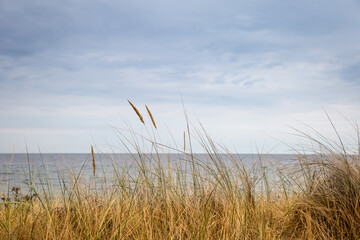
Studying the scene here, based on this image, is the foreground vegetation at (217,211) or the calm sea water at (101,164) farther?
the calm sea water at (101,164)

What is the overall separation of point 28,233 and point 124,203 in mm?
826

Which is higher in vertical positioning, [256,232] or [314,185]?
[314,185]

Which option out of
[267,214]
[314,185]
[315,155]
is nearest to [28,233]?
[267,214]

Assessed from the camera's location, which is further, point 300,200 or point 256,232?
point 300,200

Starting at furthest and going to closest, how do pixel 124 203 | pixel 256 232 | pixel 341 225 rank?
pixel 124 203 < pixel 341 225 < pixel 256 232

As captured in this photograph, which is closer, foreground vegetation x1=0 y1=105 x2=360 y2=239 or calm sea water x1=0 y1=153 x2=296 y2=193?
foreground vegetation x1=0 y1=105 x2=360 y2=239

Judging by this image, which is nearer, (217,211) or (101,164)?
(217,211)

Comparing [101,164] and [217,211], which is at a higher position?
[101,164]

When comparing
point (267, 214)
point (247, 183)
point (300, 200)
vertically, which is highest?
point (247, 183)

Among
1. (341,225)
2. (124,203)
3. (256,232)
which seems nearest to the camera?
(256,232)

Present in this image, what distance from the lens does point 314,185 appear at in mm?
2566

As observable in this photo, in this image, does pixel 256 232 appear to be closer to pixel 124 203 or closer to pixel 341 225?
pixel 341 225

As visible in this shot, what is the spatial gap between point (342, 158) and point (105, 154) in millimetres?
2174

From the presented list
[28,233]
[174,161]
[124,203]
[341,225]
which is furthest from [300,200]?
[28,233]
